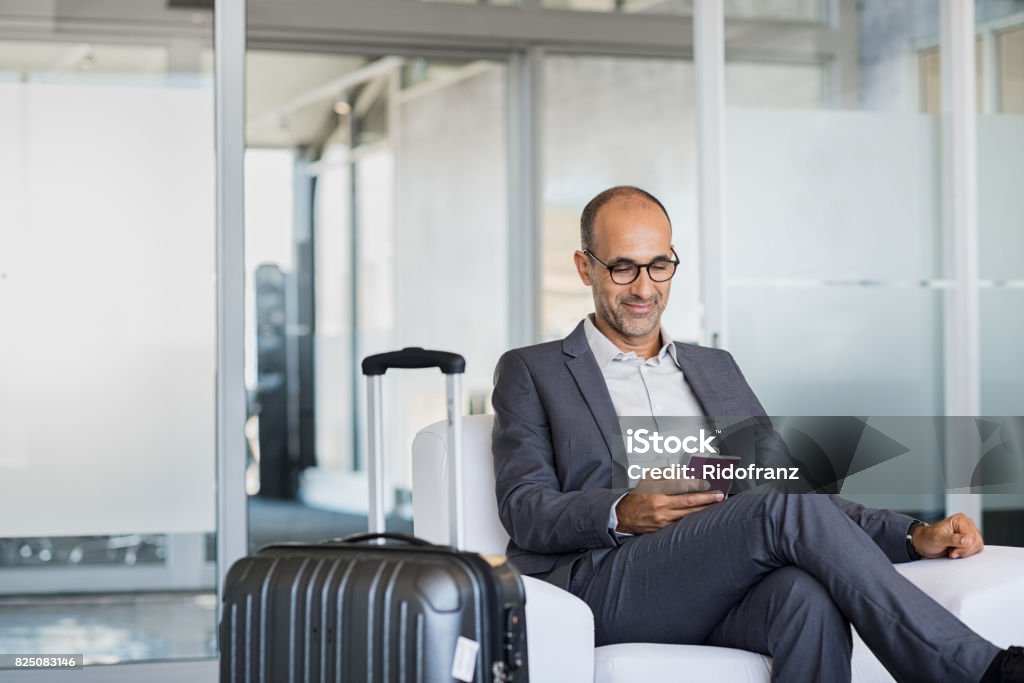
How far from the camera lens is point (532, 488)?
236cm

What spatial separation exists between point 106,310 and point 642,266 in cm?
189

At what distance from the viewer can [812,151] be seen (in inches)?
166

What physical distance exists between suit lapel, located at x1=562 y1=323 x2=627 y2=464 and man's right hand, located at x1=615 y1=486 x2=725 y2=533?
7.2 inches

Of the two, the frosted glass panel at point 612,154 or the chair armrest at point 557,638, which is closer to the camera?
the chair armrest at point 557,638

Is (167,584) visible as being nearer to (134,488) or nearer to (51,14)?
(134,488)

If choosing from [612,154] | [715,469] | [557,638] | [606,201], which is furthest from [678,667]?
[612,154]

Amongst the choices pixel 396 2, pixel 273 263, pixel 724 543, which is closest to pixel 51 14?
pixel 396 2

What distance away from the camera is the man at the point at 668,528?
201cm

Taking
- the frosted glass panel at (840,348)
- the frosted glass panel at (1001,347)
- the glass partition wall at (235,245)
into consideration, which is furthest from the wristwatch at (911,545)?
the frosted glass panel at (1001,347)

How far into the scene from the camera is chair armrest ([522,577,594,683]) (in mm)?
2023

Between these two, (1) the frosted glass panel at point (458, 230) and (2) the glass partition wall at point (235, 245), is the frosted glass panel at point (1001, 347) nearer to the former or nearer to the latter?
(2) the glass partition wall at point (235, 245)

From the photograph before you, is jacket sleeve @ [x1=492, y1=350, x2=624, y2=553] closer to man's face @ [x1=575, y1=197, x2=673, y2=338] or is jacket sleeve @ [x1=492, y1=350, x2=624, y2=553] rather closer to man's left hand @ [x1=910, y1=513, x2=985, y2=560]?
man's face @ [x1=575, y1=197, x2=673, y2=338]

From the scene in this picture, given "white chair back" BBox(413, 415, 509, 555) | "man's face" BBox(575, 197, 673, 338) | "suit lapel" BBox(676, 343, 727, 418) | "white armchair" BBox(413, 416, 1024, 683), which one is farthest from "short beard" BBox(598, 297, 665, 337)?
"white armchair" BBox(413, 416, 1024, 683)

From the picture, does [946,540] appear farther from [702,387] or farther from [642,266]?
[642,266]
